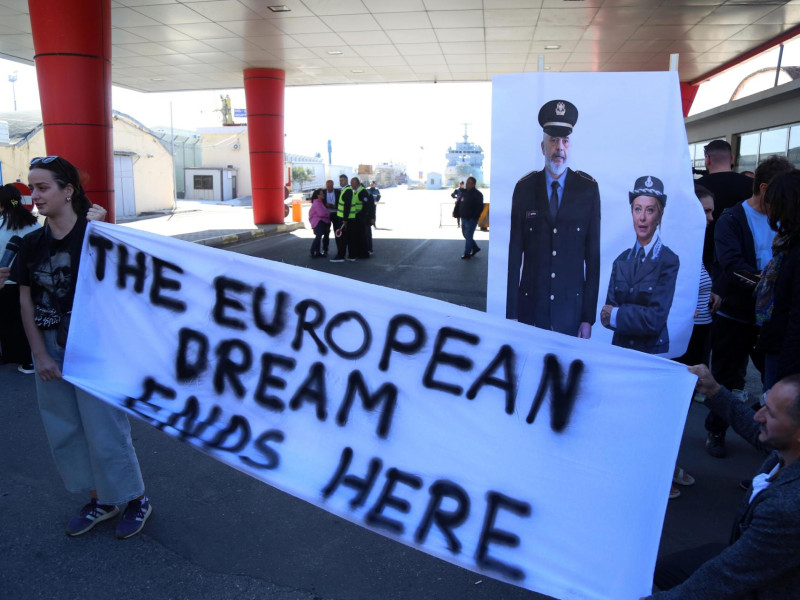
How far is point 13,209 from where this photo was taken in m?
5.26

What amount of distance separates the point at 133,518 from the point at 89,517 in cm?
23

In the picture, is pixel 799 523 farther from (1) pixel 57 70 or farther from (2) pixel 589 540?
(1) pixel 57 70

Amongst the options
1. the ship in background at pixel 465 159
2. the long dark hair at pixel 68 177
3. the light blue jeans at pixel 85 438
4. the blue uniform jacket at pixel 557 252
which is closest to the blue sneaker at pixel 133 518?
the light blue jeans at pixel 85 438

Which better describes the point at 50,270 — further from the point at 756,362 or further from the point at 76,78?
the point at 76,78

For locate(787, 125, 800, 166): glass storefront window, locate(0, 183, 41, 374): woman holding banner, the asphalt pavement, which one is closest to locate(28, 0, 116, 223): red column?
locate(0, 183, 41, 374): woman holding banner

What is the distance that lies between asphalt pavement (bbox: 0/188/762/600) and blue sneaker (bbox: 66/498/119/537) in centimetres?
5

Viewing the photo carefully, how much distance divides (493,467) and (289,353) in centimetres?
103

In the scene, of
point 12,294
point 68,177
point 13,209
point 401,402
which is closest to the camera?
point 401,402

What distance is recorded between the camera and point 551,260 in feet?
11.0

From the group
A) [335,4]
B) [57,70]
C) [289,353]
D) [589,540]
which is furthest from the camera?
[335,4]

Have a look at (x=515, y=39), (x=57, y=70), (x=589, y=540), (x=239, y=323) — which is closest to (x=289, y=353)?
(x=239, y=323)

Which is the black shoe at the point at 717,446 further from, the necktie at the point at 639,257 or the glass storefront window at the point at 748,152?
the glass storefront window at the point at 748,152

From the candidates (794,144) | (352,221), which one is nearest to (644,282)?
(794,144)

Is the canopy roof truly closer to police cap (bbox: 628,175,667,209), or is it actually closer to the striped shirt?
the striped shirt
